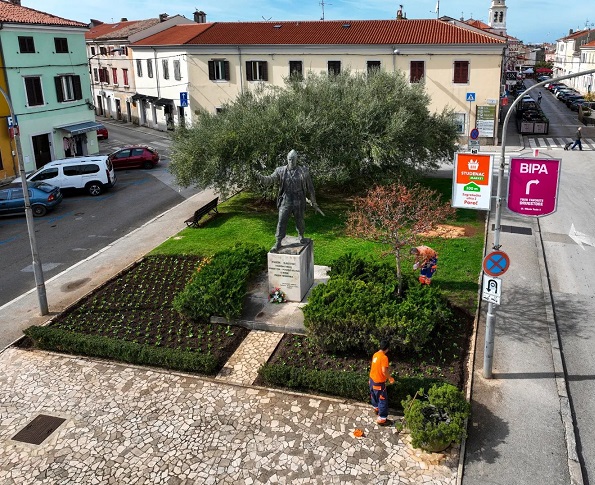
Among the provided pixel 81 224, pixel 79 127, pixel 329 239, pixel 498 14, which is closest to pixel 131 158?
pixel 79 127

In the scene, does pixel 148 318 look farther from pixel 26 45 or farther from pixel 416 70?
pixel 416 70

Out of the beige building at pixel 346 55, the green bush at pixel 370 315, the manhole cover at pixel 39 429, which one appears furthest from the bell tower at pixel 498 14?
the manhole cover at pixel 39 429

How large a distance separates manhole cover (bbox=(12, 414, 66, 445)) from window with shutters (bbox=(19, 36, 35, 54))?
26.3 m

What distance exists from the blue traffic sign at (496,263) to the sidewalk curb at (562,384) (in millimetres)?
2606

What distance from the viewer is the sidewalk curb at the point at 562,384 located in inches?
352

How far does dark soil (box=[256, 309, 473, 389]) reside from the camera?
11414 millimetres

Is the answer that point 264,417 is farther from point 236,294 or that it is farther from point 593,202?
point 593,202

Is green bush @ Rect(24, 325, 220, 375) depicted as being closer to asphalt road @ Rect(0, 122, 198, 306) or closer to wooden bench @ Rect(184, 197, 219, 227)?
asphalt road @ Rect(0, 122, 198, 306)

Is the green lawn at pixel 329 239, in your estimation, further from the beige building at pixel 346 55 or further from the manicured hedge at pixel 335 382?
the beige building at pixel 346 55

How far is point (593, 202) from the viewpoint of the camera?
957 inches

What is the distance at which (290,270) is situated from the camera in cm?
1442

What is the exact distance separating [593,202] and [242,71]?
87.0 feet

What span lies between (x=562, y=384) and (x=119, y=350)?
29.7 ft

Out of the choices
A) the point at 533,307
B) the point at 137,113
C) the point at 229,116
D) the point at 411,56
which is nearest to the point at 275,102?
the point at 229,116
